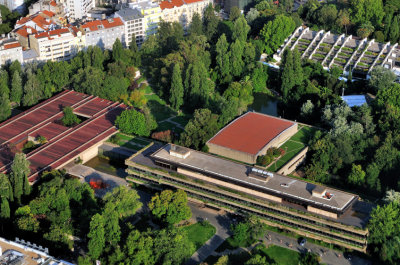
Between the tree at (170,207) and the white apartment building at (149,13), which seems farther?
the white apartment building at (149,13)

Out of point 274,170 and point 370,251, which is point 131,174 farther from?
point 370,251

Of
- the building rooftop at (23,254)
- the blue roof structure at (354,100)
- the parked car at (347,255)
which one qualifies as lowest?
the parked car at (347,255)

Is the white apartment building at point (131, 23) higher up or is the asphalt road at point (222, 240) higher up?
the white apartment building at point (131, 23)

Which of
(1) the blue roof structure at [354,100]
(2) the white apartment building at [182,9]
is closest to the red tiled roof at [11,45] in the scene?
(2) the white apartment building at [182,9]

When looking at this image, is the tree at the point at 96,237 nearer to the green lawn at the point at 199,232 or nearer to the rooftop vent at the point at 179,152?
the green lawn at the point at 199,232

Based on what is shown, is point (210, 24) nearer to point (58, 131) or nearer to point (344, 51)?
point (344, 51)

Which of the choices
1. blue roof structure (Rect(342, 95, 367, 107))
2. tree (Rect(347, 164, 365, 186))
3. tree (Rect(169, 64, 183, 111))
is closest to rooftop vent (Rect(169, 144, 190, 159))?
tree (Rect(347, 164, 365, 186))

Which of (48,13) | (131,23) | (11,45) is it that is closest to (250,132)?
(11,45)
